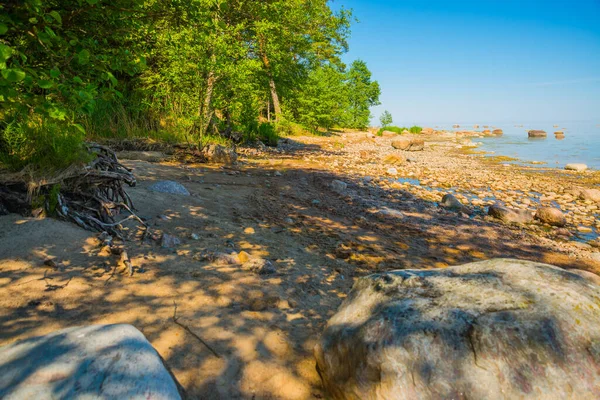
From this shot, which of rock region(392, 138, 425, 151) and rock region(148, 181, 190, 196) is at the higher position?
rock region(148, 181, 190, 196)

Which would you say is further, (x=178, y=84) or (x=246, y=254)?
(x=178, y=84)

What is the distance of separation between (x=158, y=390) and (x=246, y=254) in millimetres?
2287

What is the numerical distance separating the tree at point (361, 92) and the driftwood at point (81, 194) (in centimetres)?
4181

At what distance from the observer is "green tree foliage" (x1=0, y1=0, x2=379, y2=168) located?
2.31 m

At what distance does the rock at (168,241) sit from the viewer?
12.2 feet

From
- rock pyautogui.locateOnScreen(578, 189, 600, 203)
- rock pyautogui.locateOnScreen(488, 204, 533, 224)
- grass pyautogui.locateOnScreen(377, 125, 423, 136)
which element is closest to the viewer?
rock pyautogui.locateOnScreen(488, 204, 533, 224)

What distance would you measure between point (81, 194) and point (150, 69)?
352 inches

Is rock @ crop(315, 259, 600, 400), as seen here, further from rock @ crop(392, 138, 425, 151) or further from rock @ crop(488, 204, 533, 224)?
rock @ crop(392, 138, 425, 151)

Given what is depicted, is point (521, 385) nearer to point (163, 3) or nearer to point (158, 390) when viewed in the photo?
point (158, 390)

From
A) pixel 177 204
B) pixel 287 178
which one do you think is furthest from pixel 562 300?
pixel 287 178

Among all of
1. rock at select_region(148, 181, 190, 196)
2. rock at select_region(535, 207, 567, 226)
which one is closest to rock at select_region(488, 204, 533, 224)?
rock at select_region(535, 207, 567, 226)

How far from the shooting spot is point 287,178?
28.5 ft

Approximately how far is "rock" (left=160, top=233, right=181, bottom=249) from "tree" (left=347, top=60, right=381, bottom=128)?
41.9 meters

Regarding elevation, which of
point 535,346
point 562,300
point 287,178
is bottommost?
point 287,178
